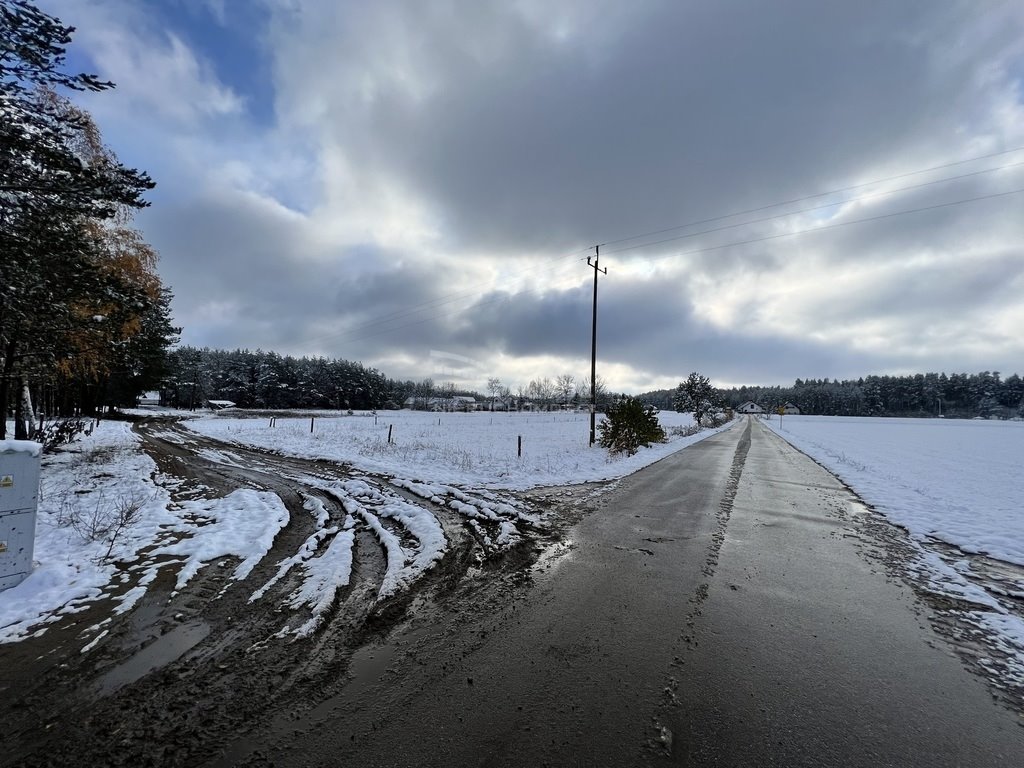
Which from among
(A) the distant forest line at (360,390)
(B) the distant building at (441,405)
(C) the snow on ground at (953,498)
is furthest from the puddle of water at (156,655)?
(B) the distant building at (441,405)

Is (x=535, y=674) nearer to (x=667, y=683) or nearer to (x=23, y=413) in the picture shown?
(x=667, y=683)

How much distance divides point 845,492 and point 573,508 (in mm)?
7569

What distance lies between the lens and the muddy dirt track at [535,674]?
8.04 ft

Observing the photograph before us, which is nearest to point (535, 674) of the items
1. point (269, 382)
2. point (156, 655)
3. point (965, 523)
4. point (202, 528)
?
point (156, 655)

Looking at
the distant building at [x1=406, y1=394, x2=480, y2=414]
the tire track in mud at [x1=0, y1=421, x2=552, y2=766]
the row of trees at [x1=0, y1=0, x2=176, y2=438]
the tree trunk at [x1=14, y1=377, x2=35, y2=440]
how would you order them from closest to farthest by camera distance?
the tire track in mud at [x1=0, y1=421, x2=552, y2=766]
the row of trees at [x1=0, y1=0, x2=176, y2=438]
the tree trunk at [x1=14, y1=377, x2=35, y2=440]
the distant building at [x1=406, y1=394, x2=480, y2=414]

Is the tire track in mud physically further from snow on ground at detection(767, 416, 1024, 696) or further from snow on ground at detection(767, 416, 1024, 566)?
snow on ground at detection(767, 416, 1024, 566)

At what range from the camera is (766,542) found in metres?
6.50

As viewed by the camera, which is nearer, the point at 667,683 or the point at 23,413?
the point at 667,683

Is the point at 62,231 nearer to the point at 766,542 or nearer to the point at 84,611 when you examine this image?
the point at 84,611

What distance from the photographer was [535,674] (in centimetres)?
318

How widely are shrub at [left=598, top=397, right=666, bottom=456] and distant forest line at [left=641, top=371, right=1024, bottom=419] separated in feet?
306

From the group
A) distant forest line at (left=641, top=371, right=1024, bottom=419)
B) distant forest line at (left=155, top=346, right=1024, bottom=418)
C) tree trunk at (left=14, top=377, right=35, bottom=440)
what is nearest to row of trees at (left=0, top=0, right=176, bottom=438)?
tree trunk at (left=14, top=377, right=35, bottom=440)

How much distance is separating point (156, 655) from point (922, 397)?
16044cm

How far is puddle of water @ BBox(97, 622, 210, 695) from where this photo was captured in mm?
2959
